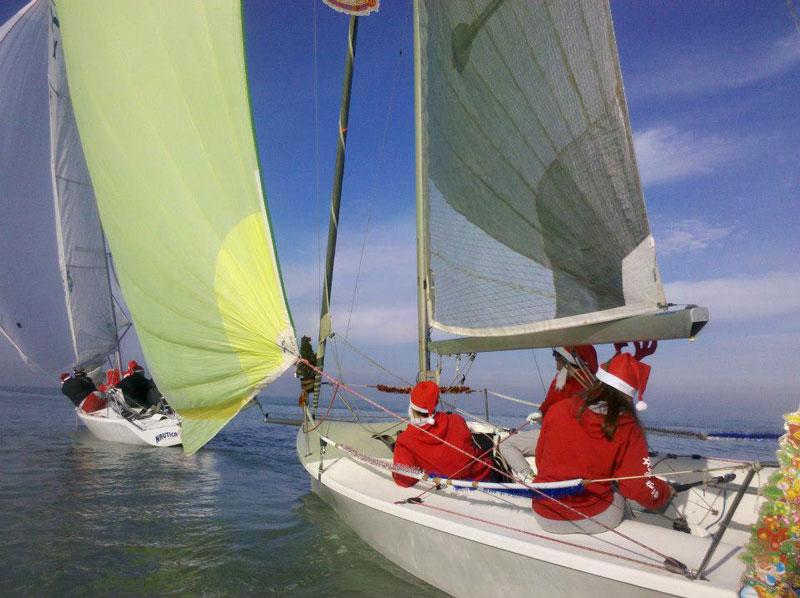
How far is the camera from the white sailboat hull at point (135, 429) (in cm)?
1107

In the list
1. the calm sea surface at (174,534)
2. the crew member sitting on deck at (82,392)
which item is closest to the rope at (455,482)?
the calm sea surface at (174,534)

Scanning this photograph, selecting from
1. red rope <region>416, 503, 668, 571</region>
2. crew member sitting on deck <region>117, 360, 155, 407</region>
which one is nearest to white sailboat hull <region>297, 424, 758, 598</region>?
red rope <region>416, 503, 668, 571</region>

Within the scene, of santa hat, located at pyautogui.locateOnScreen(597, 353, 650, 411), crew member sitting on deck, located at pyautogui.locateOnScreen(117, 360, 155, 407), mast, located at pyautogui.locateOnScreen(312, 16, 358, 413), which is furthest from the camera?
crew member sitting on deck, located at pyautogui.locateOnScreen(117, 360, 155, 407)

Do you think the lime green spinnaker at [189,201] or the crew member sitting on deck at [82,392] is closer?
the lime green spinnaker at [189,201]

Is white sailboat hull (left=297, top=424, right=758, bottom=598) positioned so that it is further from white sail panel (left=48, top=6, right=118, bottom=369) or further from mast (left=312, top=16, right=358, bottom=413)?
white sail panel (left=48, top=6, right=118, bottom=369)

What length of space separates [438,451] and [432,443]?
75 millimetres

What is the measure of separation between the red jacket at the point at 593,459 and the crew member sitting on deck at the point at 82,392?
45.3 feet

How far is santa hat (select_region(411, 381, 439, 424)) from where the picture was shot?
378 cm

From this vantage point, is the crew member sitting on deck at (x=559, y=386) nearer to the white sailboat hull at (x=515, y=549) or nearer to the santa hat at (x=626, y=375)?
the white sailboat hull at (x=515, y=549)

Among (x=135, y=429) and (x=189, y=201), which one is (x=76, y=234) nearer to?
(x=135, y=429)

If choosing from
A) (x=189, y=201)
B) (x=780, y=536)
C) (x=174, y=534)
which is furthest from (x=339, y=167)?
(x=780, y=536)

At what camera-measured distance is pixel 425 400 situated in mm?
3779

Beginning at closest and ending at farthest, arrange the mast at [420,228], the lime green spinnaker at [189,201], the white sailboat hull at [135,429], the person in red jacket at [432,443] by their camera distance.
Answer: the person in red jacket at [432,443], the lime green spinnaker at [189,201], the mast at [420,228], the white sailboat hull at [135,429]

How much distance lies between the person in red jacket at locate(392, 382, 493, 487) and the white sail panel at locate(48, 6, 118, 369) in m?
15.3
